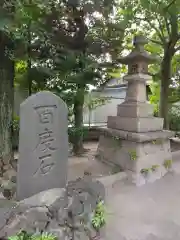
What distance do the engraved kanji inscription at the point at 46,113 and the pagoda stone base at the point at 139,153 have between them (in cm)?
193

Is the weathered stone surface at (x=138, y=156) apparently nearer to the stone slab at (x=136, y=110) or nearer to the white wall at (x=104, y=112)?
the stone slab at (x=136, y=110)

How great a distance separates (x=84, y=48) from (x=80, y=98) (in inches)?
44.3

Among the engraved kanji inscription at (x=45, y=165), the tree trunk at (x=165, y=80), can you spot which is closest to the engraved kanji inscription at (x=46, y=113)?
the engraved kanji inscription at (x=45, y=165)

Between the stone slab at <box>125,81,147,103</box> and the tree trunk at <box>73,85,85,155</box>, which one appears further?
the tree trunk at <box>73,85,85,155</box>

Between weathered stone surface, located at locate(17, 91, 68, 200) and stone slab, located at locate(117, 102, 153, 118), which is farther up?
stone slab, located at locate(117, 102, 153, 118)

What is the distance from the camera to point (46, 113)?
106 inches

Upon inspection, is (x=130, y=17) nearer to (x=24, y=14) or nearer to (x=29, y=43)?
(x=29, y=43)

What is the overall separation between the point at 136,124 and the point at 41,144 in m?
2.22

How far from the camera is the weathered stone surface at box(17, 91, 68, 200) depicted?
2.56 meters

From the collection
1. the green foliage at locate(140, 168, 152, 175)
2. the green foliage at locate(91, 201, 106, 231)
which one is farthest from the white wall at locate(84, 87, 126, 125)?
the green foliage at locate(91, 201, 106, 231)

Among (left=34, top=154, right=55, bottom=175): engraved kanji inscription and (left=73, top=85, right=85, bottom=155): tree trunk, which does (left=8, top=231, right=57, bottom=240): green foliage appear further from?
(left=73, top=85, right=85, bottom=155): tree trunk

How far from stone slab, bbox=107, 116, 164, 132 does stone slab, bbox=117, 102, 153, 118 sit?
0.10m

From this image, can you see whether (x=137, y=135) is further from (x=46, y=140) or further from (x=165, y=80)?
(x=165, y=80)

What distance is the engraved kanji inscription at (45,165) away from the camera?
2.68m
